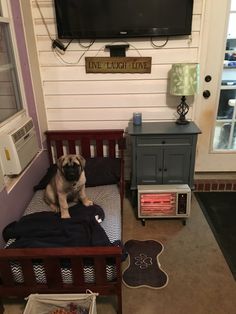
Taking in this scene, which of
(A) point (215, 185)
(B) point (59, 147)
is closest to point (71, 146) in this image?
(B) point (59, 147)

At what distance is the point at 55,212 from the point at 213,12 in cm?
213

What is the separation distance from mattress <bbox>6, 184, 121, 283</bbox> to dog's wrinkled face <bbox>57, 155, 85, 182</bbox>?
365mm

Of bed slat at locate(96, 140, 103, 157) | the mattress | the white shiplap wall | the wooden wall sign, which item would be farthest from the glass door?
the mattress

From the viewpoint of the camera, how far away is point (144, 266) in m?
1.93

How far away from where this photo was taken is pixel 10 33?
1953 mm

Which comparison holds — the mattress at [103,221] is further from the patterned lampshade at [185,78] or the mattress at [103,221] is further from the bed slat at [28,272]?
the patterned lampshade at [185,78]

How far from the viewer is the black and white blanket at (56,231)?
5.06ft

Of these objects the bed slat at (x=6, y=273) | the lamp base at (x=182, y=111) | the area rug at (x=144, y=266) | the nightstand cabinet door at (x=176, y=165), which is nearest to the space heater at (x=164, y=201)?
the nightstand cabinet door at (x=176, y=165)

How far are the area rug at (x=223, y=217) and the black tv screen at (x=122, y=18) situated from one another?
1.59m

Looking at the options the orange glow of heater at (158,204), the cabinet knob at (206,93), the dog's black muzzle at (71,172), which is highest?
the cabinet knob at (206,93)

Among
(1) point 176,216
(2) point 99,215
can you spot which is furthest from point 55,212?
(1) point 176,216

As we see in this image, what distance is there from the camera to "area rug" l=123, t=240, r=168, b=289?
5.87 feet

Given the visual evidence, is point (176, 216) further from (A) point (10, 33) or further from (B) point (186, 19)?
(A) point (10, 33)

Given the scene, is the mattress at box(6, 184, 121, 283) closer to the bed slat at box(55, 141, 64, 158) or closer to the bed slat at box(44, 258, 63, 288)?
the bed slat at box(44, 258, 63, 288)
